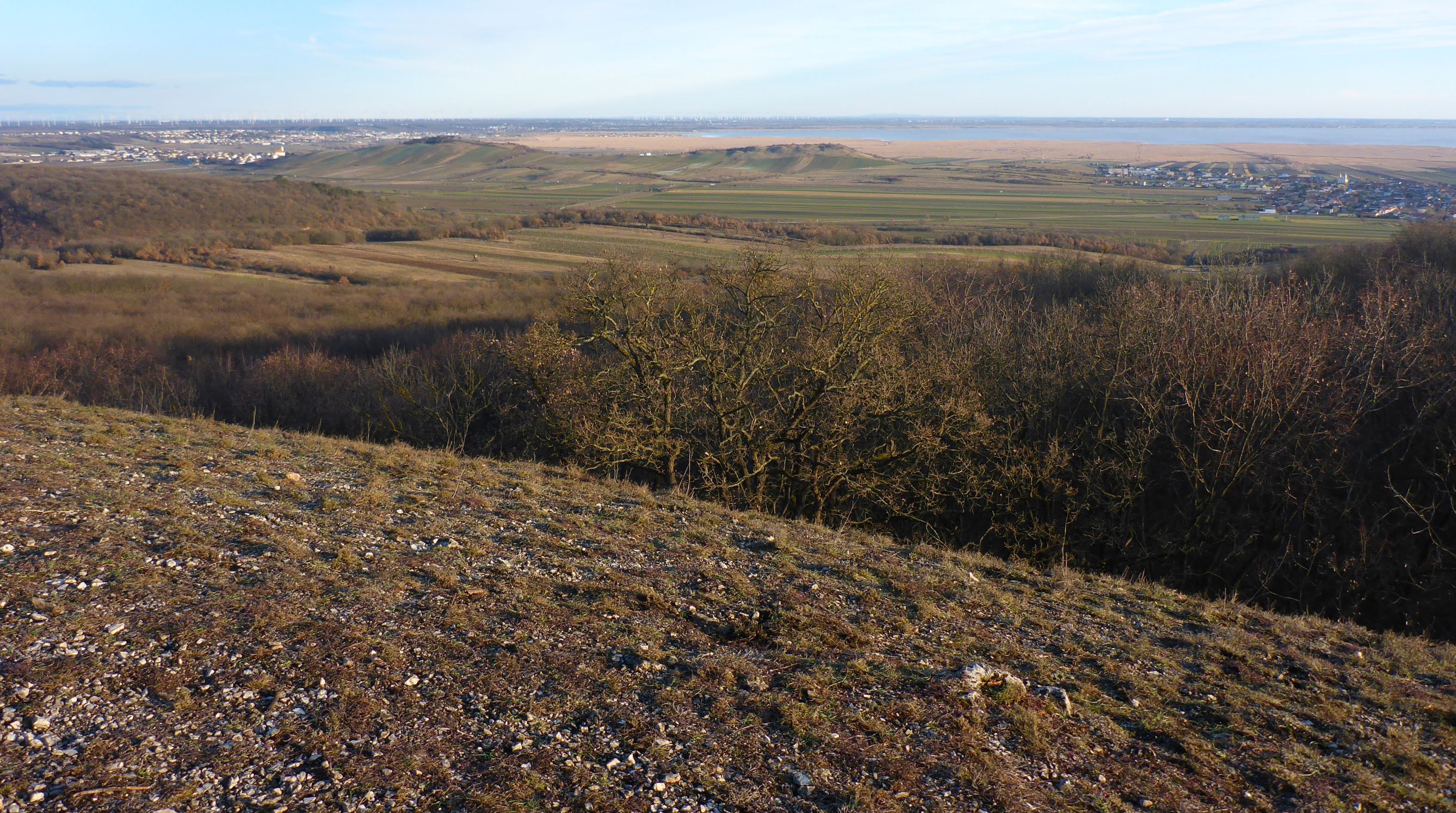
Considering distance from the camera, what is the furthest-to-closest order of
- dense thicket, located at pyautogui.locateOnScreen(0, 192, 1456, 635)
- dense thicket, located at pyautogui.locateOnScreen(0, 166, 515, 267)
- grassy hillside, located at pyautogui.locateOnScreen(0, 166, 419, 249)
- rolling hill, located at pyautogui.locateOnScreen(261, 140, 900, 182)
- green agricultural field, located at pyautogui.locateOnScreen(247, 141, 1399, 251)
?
rolling hill, located at pyautogui.locateOnScreen(261, 140, 900, 182)
grassy hillside, located at pyautogui.locateOnScreen(0, 166, 419, 249)
dense thicket, located at pyautogui.locateOnScreen(0, 166, 515, 267)
green agricultural field, located at pyautogui.locateOnScreen(247, 141, 1399, 251)
dense thicket, located at pyautogui.locateOnScreen(0, 192, 1456, 635)

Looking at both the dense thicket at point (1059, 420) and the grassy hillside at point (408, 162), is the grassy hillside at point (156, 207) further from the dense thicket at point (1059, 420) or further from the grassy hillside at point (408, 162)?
the grassy hillside at point (408, 162)

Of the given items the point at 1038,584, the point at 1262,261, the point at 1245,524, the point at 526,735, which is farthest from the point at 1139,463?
the point at 1262,261

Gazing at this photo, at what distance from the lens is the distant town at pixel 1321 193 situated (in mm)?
55906

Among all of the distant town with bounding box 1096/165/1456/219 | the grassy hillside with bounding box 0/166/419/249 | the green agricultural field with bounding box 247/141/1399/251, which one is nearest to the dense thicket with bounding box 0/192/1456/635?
the green agricultural field with bounding box 247/141/1399/251

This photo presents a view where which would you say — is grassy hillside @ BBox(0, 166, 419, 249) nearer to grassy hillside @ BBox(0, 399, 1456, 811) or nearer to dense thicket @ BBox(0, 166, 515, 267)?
dense thicket @ BBox(0, 166, 515, 267)

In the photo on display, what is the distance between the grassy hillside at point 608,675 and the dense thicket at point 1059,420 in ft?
26.6

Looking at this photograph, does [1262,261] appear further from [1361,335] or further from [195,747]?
[195,747]

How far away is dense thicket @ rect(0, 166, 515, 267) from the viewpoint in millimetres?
69938

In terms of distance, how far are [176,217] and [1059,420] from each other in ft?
293

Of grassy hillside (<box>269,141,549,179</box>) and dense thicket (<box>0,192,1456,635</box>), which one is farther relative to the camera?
grassy hillside (<box>269,141,549,179</box>)

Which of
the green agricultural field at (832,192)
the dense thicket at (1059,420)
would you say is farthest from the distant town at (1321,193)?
the dense thicket at (1059,420)

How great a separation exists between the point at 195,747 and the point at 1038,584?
1074 cm

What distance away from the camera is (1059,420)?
2247cm

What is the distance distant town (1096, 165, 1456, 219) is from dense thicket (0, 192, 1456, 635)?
118 ft
